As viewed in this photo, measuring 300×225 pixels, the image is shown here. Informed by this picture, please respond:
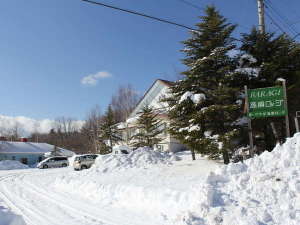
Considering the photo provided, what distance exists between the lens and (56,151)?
55.1 meters

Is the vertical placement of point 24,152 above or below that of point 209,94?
below

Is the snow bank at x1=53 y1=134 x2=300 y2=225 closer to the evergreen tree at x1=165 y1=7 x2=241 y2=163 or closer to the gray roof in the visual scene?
the evergreen tree at x1=165 y1=7 x2=241 y2=163

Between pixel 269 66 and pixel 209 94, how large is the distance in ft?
10.1

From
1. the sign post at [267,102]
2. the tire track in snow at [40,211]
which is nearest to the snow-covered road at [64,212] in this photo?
the tire track in snow at [40,211]

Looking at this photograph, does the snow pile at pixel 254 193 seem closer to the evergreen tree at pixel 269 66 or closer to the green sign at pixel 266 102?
the green sign at pixel 266 102

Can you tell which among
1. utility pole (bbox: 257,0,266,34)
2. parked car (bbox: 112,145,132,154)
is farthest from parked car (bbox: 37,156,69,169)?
utility pole (bbox: 257,0,266,34)

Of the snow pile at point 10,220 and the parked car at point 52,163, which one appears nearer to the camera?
the snow pile at point 10,220

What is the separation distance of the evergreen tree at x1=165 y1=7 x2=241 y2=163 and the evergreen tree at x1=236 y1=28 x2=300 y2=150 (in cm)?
89

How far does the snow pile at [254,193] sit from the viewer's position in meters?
Result: 6.09

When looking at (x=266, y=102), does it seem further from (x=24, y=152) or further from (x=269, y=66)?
(x=24, y=152)

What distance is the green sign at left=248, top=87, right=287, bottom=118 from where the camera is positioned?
10219 mm

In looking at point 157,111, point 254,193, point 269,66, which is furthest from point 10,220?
point 157,111

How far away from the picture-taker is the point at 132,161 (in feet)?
60.8

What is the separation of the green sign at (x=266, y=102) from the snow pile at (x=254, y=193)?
1972mm
